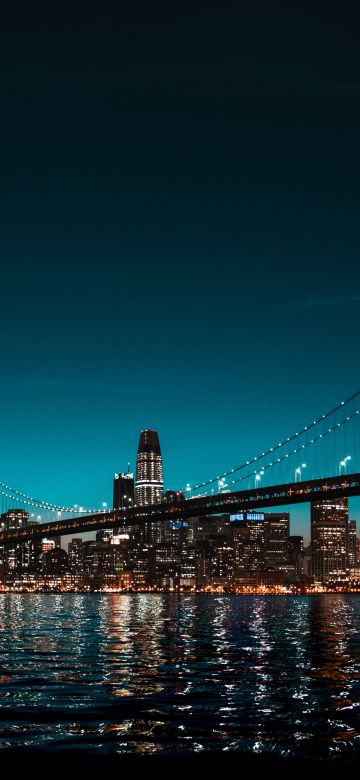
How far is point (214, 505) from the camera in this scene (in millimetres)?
97875

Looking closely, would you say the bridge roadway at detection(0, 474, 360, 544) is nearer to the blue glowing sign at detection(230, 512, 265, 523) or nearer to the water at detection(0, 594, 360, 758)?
the water at detection(0, 594, 360, 758)

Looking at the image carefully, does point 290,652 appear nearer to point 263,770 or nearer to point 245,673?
point 245,673

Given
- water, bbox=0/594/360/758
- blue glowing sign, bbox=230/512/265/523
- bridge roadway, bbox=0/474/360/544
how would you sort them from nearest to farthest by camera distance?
water, bbox=0/594/360/758
bridge roadway, bbox=0/474/360/544
blue glowing sign, bbox=230/512/265/523

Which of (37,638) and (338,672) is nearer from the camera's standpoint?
(338,672)

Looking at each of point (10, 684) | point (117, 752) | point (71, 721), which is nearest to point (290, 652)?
point (10, 684)

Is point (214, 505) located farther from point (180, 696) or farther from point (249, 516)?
point (249, 516)

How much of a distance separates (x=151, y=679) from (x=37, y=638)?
17.3m

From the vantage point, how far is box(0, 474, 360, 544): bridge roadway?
81562 millimetres

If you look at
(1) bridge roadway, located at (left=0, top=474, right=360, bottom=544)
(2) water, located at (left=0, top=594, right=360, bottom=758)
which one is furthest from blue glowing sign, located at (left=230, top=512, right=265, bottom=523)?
(2) water, located at (left=0, top=594, right=360, bottom=758)

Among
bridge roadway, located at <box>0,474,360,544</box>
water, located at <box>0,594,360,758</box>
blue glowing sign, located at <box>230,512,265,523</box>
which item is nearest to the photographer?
water, located at <box>0,594,360,758</box>

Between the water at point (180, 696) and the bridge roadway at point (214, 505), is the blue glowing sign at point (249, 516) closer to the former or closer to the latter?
the bridge roadway at point (214, 505)

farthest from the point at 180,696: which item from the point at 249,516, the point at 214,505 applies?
the point at 249,516

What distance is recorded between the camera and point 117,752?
13.8 meters

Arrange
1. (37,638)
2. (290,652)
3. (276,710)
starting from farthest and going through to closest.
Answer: (37,638), (290,652), (276,710)
